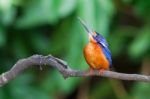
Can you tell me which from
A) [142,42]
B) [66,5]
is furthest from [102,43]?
[142,42]

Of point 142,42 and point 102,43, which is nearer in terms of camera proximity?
point 102,43

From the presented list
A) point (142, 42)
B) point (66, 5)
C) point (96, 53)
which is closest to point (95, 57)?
point (96, 53)

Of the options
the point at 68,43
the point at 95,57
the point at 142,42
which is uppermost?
A: the point at 95,57

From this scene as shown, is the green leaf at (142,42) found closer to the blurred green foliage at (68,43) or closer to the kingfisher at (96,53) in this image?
the blurred green foliage at (68,43)

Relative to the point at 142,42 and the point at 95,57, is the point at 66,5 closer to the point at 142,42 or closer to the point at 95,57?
the point at 142,42

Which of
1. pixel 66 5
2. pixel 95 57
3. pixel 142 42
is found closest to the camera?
pixel 95 57

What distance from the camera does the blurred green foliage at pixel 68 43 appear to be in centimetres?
148

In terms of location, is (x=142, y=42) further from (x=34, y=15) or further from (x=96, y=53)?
(x=96, y=53)

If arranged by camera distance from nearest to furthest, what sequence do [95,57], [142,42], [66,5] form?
1. [95,57]
2. [66,5]
3. [142,42]

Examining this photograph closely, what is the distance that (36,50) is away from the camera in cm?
179

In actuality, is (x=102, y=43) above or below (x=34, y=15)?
above

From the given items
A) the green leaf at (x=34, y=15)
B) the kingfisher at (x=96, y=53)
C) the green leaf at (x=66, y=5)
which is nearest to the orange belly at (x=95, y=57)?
the kingfisher at (x=96, y=53)

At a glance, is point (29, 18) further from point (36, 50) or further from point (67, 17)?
point (36, 50)

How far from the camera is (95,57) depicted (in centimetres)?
58
